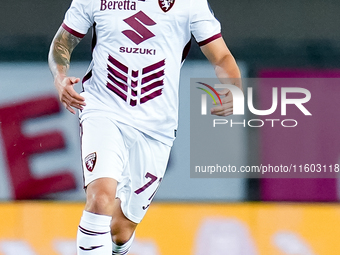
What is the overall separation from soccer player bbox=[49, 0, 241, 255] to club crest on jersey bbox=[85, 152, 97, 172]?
0.02 meters

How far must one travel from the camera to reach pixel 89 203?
1810mm

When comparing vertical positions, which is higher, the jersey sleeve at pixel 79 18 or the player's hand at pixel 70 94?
the jersey sleeve at pixel 79 18

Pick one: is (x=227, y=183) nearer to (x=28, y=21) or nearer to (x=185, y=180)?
(x=185, y=180)

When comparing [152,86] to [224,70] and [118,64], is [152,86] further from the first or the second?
[224,70]

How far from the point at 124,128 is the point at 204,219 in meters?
1.84

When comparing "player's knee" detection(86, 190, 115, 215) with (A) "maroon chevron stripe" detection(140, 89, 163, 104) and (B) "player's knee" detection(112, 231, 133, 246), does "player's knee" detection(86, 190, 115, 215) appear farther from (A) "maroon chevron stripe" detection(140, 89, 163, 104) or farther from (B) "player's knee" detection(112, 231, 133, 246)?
(B) "player's knee" detection(112, 231, 133, 246)

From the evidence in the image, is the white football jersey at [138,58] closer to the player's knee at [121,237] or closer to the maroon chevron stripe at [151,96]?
the maroon chevron stripe at [151,96]

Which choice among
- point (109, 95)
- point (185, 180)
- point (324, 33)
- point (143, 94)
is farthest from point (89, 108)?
point (324, 33)

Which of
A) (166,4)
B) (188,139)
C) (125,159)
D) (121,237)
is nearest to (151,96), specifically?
(125,159)

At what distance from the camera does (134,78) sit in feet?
6.88

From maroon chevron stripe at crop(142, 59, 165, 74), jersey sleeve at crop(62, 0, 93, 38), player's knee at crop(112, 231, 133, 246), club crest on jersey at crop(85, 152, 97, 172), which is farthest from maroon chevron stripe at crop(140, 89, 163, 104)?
player's knee at crop(112, 231, 133, 246)

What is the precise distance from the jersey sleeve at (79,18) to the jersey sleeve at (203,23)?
48 centimetres

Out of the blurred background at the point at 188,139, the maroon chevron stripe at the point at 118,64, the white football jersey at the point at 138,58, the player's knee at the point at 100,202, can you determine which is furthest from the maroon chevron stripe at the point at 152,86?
the blurred background at the point at 188,139

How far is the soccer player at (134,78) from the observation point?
204 centimetres
